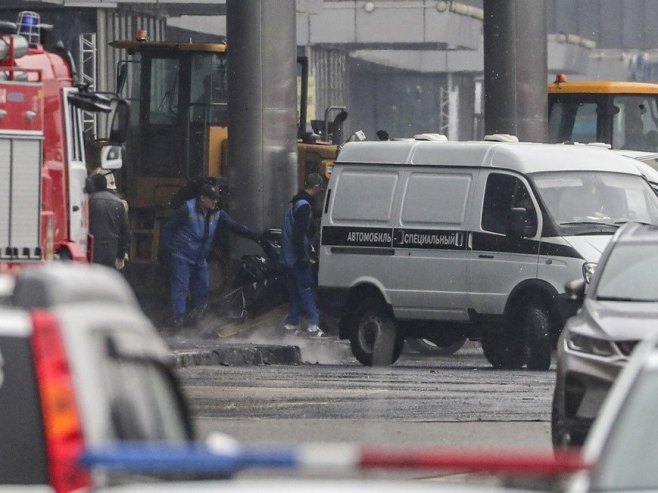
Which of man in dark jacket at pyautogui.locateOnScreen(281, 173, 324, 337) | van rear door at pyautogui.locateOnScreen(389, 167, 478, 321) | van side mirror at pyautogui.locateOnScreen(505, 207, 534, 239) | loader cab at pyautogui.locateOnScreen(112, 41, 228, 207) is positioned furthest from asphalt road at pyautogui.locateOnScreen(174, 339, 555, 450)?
loader cab at pyautogui.locateOnScreen(112, 41, 228, 207)

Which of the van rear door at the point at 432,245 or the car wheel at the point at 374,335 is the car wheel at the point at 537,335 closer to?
the van rear door at the point at 432,245

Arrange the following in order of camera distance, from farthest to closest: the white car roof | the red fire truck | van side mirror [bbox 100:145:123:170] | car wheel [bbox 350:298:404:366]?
1. car wheel [bbox 350:298:404:366]
2. the white car roof
3. van side mirror [bbox 100:145:123:170]
4. the red fire truck

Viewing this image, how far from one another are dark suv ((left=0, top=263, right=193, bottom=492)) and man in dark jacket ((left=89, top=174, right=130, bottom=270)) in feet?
52.5

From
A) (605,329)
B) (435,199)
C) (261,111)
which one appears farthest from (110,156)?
(261,111)

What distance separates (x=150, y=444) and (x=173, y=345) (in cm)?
1528

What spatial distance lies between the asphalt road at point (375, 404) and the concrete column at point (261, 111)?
5.41 meters

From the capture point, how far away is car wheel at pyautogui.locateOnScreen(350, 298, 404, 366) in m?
19.6

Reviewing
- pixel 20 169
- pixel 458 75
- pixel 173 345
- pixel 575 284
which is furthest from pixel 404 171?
pixel 458 75

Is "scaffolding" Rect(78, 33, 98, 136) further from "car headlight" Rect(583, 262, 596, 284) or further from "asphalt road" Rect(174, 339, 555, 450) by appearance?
"car headlight" Rect(583, 262, 596, 284)

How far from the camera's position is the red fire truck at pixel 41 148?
51.4 feet

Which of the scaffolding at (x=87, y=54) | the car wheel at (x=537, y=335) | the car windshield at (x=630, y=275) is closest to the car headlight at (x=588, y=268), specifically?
the car wheel at (x=537, y=335)

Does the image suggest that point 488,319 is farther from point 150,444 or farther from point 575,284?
point 150,444

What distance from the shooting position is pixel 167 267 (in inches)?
933

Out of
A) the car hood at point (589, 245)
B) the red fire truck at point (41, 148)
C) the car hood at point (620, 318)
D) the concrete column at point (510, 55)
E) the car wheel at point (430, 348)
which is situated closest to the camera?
the car hood at point (620, 318)
